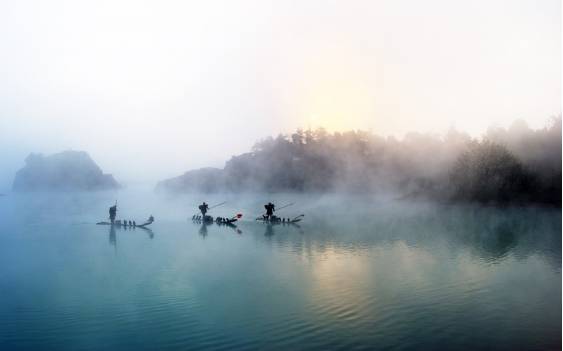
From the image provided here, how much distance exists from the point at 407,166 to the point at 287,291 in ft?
298

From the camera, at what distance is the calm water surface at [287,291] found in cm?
1630

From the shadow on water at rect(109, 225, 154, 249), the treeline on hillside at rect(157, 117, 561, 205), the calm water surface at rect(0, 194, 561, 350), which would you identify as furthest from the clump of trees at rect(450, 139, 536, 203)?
the shadow on water at rect(109, 225, 154, 249)

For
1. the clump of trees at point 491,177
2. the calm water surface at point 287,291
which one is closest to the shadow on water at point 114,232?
the calm water surface at point 287,291

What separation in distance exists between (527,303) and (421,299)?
4.82m

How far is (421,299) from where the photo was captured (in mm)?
20828

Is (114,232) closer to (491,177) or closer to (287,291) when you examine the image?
(287,291)

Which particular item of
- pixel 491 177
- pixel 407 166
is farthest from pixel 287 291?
pixel 407 166

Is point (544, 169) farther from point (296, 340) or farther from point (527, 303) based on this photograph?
point (296, 340)

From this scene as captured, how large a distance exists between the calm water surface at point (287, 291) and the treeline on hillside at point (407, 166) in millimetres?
31703

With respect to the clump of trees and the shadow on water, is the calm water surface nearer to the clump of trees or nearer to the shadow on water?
the shadow on water

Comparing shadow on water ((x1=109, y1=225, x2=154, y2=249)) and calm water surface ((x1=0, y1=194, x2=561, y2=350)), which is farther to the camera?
shadow on water ((x1=109, y1=225, x2=154, y2=249))

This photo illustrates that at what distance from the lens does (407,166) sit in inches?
4232

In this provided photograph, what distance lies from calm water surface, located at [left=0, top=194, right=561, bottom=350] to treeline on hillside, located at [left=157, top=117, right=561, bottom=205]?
3170 cm

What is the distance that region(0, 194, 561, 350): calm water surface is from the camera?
1630cm
